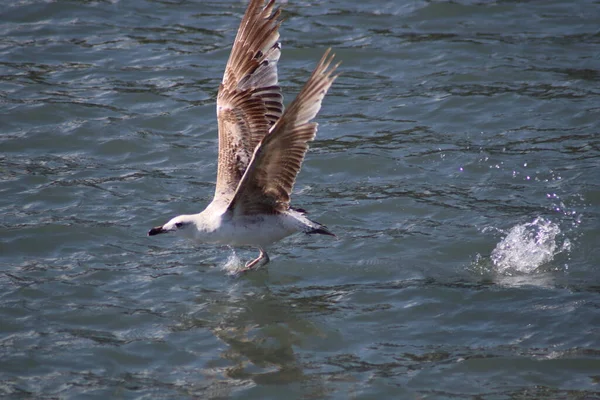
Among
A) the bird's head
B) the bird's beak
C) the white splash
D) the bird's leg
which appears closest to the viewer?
the bird's beak

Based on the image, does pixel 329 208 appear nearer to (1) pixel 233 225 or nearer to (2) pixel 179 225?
(1) pixel 233 225

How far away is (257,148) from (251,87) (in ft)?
5.71

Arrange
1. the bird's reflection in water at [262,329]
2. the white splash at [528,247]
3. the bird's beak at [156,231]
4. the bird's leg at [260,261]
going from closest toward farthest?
the bird's reflection in water at [262,329] < the bird's beak at [156,231] < the white splash at [528,247] < the bird's leg at [260,261]

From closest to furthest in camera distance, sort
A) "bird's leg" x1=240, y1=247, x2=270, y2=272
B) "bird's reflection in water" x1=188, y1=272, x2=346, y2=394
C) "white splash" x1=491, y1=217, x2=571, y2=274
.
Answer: "bird's reflection in water" x1=188, y1=272, x2=346, y2=394 < "white splash" x1=491, y1=217, x2=571, y2=274 < "bird's leg" x1=240, y1=247, x2=270, y2=272

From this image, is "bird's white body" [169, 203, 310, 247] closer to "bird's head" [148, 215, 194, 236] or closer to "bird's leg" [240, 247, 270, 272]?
"bird's head" [148, 215, 194, 236]

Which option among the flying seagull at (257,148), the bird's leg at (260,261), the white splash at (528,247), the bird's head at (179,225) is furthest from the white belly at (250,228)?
the white splash at (528,247)

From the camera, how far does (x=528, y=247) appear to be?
26.4 ft

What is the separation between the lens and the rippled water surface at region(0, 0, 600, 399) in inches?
261

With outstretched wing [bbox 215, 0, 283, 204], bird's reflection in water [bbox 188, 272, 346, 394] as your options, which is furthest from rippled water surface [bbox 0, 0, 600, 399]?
outstretched wing [bbox 215, 0, 283, 204]

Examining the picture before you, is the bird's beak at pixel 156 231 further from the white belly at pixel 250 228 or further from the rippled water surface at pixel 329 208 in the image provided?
the rippled water surface at pixel 329 208

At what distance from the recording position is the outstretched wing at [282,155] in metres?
6.60

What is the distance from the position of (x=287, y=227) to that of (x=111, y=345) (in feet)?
5.81

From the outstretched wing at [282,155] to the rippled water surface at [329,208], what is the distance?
2.77 feet

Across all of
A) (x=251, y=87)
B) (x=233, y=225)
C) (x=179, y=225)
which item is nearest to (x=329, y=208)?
(x=251, y=87)
